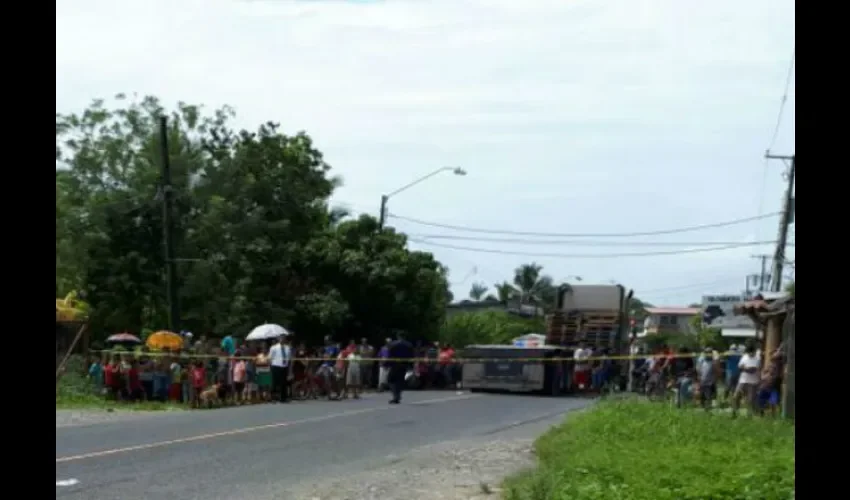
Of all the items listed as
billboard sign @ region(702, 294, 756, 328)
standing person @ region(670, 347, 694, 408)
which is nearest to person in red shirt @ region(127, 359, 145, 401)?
standing person @ region(670, 347, 694, 408)

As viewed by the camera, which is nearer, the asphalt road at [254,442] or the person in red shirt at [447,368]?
the asphalt road at [254,442]

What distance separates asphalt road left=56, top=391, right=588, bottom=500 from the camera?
12.0 metres

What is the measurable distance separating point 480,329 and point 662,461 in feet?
149

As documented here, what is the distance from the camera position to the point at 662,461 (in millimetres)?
10289

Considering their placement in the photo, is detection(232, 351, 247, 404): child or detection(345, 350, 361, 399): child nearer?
detection(232, 351, 247, 404): child

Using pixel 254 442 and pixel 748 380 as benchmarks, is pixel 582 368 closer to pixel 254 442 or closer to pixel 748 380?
pixel 748 380

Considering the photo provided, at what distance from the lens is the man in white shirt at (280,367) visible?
2662 centimetres

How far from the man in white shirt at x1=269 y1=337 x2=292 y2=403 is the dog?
1567 millimetres

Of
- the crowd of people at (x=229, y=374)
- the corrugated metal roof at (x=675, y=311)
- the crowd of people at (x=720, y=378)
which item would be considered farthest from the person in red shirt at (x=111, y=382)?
the corrugated metal roof at (x=675, y=311)

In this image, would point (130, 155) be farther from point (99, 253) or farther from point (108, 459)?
point (108, 459)

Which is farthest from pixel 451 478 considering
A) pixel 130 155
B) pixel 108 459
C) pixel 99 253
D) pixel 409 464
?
pixel 130 155

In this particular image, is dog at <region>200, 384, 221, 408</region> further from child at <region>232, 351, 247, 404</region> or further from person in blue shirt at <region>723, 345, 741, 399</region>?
person in blue shirt at <region>723, 345, 741, 399</region>

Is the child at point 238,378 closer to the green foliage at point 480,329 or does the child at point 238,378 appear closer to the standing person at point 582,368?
the standing person at point 582,368
